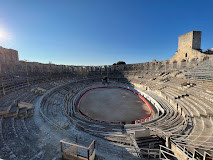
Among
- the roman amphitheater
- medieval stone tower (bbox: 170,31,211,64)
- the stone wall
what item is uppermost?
medieval stone tower (bbox: 170,31,211,64)

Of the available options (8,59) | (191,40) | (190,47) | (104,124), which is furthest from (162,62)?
(8,59)

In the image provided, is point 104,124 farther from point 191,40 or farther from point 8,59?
point 191,40

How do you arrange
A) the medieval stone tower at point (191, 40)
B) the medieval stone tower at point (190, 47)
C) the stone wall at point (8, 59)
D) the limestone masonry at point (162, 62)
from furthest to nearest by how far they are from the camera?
1. the medieval stone tower at point (191, 40)
2. the medieval stone tower at point (190, 47)
3. the limestone masonry at point (162, 62)
4. the stone wall at point (8, 59)

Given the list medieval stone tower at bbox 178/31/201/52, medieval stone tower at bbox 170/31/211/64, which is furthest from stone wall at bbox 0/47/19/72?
medieval stone tower at bbox 178/31/201/52

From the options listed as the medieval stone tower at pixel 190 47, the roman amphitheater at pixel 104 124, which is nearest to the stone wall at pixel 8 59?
the roman amphitheater at pixel 104 124

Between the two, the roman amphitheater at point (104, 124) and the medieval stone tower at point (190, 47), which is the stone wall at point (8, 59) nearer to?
the roman amphitheater at point (104, 124)

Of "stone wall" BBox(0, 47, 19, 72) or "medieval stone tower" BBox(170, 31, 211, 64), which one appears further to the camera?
"medieval stone tower" BBox(170, 31, 211, 64)

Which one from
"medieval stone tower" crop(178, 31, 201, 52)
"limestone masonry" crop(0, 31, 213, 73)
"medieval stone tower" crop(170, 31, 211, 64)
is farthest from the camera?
"medieval stone tower" crop(178, 31, 201, 52)

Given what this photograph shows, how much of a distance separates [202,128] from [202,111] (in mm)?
2971

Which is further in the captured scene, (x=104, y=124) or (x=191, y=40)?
(x=191, y=40)

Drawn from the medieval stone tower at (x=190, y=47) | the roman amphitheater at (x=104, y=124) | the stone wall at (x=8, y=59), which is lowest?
the roman amphitheater at (x=104, y=124)

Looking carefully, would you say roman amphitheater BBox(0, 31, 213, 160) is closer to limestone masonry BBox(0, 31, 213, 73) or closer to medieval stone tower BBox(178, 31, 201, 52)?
medieval stone tower BBox(178, 31, 201, 52)

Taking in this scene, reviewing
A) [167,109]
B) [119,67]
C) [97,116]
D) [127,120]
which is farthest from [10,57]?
[119,67]

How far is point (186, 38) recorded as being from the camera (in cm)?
3039
